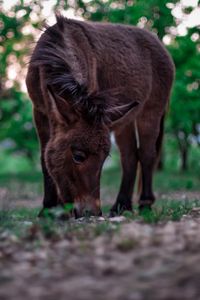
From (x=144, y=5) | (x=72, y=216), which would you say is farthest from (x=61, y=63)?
(x=144, y=5)

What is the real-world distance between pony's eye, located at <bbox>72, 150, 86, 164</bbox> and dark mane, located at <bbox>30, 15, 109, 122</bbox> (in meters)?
0.38

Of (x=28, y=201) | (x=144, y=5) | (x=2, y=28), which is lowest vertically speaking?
(x=28, y=201)

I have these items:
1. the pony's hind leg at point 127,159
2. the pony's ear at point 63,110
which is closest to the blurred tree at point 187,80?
the pony's hind leg at point 127,159

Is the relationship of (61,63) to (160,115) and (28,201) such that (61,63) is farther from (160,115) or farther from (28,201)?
(28,201)

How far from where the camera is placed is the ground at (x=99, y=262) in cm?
282

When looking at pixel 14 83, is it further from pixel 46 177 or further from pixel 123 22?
pixel 46 177

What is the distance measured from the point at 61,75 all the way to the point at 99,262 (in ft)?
10.7

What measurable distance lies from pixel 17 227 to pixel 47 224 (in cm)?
39

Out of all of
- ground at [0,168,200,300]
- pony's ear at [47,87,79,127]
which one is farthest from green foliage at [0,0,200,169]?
ground at [0,168,200,300]

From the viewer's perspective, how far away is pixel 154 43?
27.2 feet

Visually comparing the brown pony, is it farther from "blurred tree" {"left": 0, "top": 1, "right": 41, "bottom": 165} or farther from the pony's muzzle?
"blurred tree" {"left": 0, "top": 1, "right": 41, "bottom": 165}

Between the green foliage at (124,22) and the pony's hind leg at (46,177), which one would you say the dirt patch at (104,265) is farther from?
the green foliage at (124,22)

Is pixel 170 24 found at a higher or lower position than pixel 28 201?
higher

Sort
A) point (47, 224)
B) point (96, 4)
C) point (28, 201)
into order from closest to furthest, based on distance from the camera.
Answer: point (47, 224), point (28, 201), point (96, 4)
